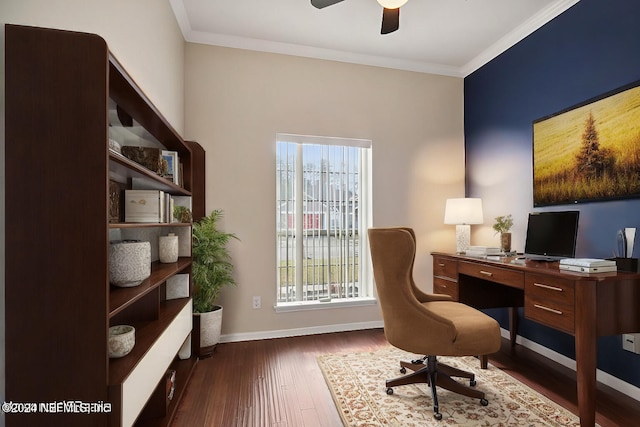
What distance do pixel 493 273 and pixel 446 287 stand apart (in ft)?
1.99

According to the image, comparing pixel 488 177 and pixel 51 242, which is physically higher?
pixel 488 177

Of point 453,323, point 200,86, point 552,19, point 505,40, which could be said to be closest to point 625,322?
point 453,323

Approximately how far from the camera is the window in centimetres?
327

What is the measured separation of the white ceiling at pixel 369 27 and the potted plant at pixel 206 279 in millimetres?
1638

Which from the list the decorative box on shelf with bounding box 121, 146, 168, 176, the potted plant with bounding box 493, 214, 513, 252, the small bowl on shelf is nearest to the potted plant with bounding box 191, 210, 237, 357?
the decorative box on shelf with bounding box 121, 146, 168, 176

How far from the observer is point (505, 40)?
304cm

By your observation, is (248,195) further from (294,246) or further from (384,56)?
(384,56)

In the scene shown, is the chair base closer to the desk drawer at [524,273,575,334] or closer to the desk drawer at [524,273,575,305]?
the desk drawer at [524,273,575,334]

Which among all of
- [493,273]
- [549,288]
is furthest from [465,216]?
[549,288]

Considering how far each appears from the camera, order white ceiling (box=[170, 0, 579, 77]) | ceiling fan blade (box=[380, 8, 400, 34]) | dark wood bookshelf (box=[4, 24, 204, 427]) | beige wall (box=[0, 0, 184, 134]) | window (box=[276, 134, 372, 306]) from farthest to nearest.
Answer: window (box=[276, 134, 372, 306]) → white ceiling (box=[170, 0, 579, 77]) → ceiling fan blade (box=[380, 8, 400, 34]) → beige wall (box=[0, 0, 184, 134]) → dark wood bookshelf (box=[4, 24, 204, 427])

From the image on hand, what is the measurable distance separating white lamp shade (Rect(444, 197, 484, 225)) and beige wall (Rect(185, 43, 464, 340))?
0.44m

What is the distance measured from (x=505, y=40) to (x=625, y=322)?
2539 mm

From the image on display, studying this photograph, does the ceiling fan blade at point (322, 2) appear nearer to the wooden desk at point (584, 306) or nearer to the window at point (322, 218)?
the window at point (322, 218)

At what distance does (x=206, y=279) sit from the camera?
259cm
